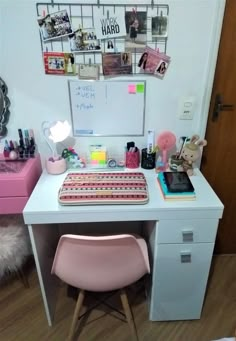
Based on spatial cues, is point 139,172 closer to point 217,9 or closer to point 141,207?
point 141,207

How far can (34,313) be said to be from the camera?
146 centimetres

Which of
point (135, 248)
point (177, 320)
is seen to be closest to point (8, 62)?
point (135, 248)

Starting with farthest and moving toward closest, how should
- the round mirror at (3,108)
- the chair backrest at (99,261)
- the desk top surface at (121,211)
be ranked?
the round mirror at (3,108) < the desk top surface at (121,211) < the chair backrest at (99,261)

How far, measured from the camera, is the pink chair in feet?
2.89

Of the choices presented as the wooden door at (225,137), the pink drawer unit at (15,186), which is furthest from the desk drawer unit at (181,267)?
the pink drawer unit at (15,186)

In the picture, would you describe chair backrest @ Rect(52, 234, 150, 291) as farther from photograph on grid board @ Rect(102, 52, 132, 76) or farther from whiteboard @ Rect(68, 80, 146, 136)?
photograph on grid board @ Rect(102, 52, 132, 76)

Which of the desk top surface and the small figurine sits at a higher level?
the small figurine

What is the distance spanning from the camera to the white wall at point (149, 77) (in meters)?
1.19

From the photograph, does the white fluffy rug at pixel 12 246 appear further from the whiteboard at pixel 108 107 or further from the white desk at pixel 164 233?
the whiteboard at pixel 108 107

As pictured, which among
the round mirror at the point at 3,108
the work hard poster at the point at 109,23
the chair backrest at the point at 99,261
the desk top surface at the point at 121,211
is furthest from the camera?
the round mirror at the point at 3,108

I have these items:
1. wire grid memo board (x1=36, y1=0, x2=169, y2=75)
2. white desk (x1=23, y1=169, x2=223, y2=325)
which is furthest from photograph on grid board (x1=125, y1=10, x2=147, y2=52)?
white desk (x1=23, y1=169, x2=223, y2=325)

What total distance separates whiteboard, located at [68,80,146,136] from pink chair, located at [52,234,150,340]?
70 centimetres

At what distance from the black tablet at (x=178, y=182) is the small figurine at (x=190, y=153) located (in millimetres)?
79

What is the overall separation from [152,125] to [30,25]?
0.79 m
